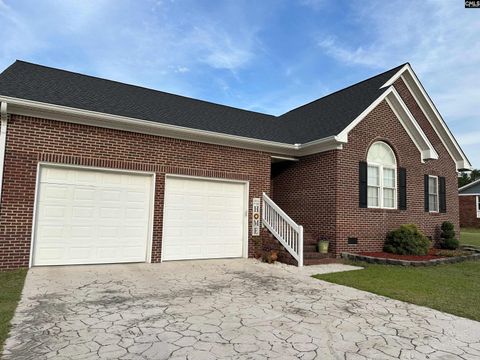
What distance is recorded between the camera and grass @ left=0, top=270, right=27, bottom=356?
4.16 meters

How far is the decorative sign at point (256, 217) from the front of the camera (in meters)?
11.0

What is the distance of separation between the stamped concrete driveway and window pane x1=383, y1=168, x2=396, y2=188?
6.40 meters

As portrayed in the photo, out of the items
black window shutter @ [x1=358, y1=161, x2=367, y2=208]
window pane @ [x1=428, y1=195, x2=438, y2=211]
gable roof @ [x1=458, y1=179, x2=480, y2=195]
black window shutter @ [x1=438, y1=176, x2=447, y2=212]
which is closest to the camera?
black window shutter @ [x1=358, y1=161, x2=367, y2=208]

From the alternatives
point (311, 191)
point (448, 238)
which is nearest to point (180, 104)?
point (311, 191)

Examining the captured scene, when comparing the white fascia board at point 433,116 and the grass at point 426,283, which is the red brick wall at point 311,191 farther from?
the white fascia board at point 433,116

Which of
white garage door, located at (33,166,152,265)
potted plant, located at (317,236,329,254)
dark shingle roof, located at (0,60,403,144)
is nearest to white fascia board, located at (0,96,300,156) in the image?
dark shingle roof, located at (0,60,403,144)

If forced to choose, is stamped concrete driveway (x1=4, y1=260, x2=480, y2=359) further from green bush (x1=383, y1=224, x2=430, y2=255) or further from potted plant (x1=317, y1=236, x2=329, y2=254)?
green bush (x1=383, y1=224, x2=430, y2=255)

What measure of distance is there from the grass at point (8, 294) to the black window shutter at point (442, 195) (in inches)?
579

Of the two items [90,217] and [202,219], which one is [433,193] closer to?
[202,219]

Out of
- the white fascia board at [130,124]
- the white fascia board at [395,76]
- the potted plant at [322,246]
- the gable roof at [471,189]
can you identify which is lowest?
the potted plant at [322,246]

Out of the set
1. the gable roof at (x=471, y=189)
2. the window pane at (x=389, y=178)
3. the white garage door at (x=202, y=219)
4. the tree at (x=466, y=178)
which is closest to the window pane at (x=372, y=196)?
the window pane at (x=389, y=178)

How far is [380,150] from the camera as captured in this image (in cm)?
1221

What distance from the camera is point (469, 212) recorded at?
3095cm

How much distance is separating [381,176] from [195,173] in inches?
265
